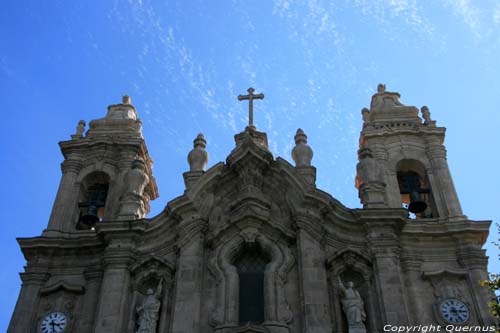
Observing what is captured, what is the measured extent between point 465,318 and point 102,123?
14.4 meters

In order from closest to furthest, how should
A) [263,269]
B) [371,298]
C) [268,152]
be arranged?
[371,298] → [263,269] → [268,152]

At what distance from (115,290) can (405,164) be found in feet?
34.5

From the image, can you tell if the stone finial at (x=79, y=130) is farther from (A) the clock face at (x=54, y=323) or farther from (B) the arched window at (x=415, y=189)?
(B) the arched window at (x=415, y=189)

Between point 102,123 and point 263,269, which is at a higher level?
point 102,123

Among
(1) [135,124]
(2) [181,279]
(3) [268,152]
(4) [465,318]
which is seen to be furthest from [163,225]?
(4) [465,318]

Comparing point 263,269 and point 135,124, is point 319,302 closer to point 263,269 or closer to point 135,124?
point 263,269

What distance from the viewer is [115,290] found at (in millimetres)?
17516

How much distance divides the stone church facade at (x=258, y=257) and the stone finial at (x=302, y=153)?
0.04m

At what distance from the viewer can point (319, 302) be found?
16672 millimetres

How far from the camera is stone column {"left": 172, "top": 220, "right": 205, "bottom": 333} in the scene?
16.6 m

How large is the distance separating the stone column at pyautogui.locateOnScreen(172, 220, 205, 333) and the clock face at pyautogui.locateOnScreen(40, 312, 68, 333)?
3.43m

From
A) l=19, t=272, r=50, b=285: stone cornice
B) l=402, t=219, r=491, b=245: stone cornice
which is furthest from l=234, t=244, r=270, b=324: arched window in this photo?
l=19, t=272, r=50, b=285: stone cornice

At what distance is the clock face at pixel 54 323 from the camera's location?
1802 centimetres

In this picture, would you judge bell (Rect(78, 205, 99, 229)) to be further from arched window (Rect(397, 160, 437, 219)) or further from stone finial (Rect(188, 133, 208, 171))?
arched window (Rect(397, 160, 437, 219))
